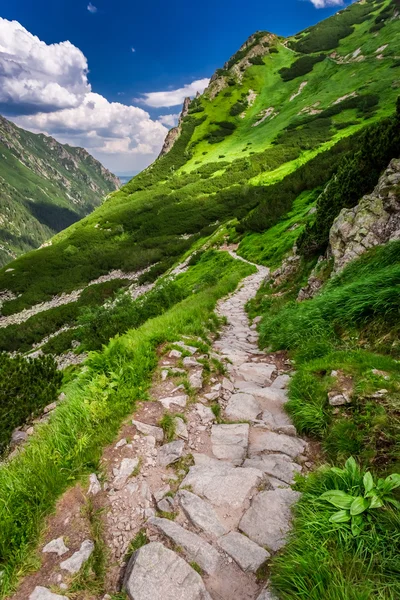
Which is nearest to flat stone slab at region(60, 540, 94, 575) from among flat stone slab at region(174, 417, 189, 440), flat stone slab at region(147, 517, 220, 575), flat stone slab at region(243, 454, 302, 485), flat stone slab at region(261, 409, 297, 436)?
flat stone slab at region(147, 517, 220, 575)

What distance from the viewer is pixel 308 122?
74250 mm

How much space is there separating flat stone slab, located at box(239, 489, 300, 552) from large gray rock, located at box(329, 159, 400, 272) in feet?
28.0

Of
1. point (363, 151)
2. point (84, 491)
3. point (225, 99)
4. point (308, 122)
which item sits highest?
point (225, 99)

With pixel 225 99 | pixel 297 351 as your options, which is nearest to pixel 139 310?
pixel 297 351

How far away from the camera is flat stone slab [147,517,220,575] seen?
2783 mm

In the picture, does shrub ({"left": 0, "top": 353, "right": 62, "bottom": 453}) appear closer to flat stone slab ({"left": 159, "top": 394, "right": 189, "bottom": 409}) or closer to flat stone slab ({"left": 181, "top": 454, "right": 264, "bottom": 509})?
flat stone slab ({"left": 159, "top": 394, "right": 189, "bottom": 409})

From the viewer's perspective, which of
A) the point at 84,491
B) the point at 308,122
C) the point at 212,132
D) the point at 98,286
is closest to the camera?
the point at 84,491

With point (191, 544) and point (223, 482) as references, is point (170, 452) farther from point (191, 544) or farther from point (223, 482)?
point (191, 544)

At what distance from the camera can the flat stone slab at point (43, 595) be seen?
97.6 inches

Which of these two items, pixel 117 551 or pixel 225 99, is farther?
pixel 225 99

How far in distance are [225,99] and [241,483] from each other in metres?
134

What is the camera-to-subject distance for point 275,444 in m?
4.39

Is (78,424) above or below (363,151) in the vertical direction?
below

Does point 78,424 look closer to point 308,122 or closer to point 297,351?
point 297,351
